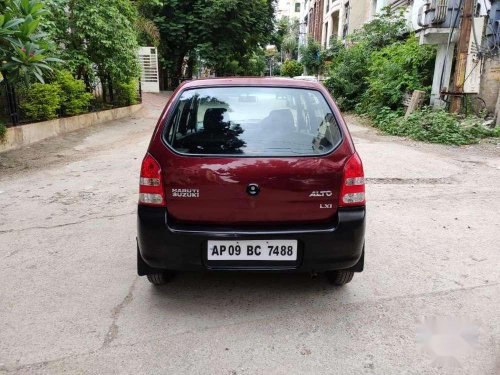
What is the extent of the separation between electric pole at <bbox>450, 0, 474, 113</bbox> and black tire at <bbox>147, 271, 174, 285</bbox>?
10081 millimetres

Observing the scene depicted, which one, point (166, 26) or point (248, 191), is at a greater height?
point (166, 26)

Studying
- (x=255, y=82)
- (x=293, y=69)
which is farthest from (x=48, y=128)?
(x=293, y=69)

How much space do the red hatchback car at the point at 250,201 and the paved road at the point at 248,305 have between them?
1.25 ft

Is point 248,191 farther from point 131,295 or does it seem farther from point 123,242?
point 123,242

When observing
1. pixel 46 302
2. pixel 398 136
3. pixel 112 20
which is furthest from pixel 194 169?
pixel 112 20

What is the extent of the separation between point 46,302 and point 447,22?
468 inches

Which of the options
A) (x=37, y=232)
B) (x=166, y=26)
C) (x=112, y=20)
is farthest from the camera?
(x=166, y=26)

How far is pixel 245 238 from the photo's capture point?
266 cm

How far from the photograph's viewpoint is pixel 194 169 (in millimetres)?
2637

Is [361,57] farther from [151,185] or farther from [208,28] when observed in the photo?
[151,185]

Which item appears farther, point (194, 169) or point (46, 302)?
point (46, 302)

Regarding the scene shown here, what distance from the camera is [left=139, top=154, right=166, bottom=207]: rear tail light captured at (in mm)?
2689

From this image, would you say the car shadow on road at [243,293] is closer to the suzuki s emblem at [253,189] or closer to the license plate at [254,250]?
the license plate at [254,250]

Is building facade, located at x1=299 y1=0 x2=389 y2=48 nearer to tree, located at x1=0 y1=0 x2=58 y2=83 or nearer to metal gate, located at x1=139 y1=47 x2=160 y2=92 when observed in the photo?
metal gate, located at x1=139 y1=47 x2=160 y2=92
